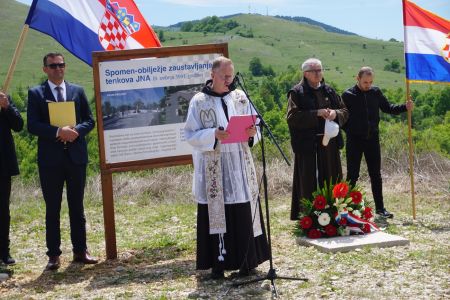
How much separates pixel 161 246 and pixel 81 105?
7.04ft

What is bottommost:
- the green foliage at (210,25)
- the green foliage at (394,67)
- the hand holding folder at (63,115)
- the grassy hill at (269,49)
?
the hand holding folder at (63,115)

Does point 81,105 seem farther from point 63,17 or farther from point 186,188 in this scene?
point 186,188

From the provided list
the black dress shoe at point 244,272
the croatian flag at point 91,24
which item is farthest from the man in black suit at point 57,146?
the black dress shoe at point 244,272

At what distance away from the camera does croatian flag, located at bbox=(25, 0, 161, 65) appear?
7.74 metres

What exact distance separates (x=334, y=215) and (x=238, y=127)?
2.42 meters

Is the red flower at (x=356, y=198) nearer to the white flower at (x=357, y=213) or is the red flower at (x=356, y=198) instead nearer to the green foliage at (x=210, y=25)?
the white flower at (x=357, y=213)

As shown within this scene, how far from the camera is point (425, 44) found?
9.35 m

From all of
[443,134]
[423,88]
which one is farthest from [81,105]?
[423,88]

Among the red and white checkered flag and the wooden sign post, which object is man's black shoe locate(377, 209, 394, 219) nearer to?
the wooden sign post

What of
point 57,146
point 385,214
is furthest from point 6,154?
point 385,214

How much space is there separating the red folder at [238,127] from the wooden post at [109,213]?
2.03 m

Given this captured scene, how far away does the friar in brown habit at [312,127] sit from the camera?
8312 mm

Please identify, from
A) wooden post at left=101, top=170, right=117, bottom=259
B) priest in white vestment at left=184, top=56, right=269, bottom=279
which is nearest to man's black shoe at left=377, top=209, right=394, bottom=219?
priest in white vestment at left=184, top=56, right=269, bottom=279

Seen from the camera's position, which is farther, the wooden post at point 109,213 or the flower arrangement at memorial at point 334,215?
the flower arrangement at memorial at point 334,215
